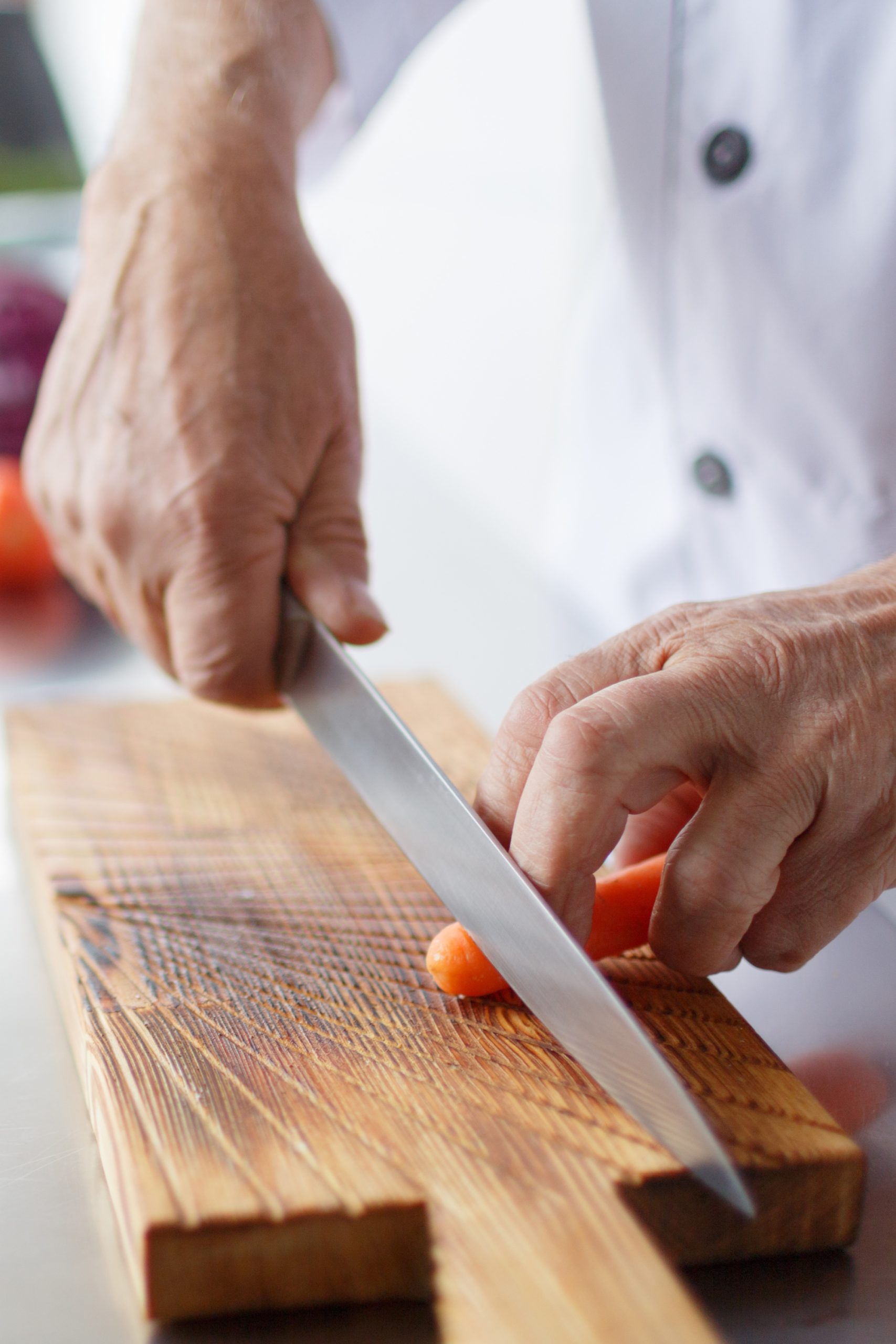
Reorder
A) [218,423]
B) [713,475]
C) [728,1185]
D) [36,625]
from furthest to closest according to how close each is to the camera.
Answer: [36,625] → [713,475] → [218,423] → [728,1185]

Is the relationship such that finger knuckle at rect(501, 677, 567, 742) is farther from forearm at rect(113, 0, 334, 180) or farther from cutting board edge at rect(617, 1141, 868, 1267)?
forearm at rect(113, 0, 334, 180)

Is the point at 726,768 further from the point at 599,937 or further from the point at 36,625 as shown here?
the point at 36,625

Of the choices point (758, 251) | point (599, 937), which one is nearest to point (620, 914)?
point (599, 937)

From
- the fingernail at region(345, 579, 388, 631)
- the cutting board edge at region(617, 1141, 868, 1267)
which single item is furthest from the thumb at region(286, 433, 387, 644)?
the cutting board edge at region(617, 1141, 868, 1267)

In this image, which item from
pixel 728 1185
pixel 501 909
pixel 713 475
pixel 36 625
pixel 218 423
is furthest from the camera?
pixel 36 625

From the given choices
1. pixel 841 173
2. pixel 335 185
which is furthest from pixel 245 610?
pixel 335 185

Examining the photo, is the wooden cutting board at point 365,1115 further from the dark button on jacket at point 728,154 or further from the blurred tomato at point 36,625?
the dark button on jacket at point 728,154

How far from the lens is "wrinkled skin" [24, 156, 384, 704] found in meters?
0.93

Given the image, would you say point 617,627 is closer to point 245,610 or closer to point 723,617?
point 245,610

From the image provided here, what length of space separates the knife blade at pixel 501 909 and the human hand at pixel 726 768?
0.07ft

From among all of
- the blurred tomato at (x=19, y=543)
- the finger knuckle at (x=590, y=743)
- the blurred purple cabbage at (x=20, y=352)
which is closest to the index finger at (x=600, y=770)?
the finger knuckle at (x=590, y=743)

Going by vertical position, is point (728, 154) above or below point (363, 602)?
above

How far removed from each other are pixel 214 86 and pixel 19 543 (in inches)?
A: 26.0

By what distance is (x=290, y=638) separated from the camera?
95 cm
